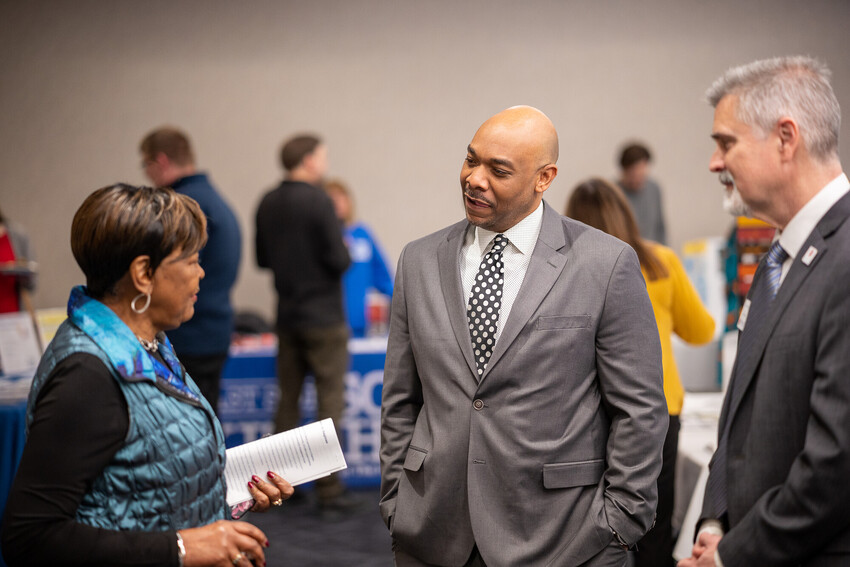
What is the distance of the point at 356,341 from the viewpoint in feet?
14.2

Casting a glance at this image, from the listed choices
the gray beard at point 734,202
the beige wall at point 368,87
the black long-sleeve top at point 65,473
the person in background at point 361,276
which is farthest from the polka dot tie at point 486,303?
the beige wall at point 368,87

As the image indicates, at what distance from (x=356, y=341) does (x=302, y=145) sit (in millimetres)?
1142

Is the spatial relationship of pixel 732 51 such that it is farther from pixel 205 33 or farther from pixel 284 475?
pixel 284 475

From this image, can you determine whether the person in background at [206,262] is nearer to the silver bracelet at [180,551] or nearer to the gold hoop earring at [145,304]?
the gold hoop earring at [145,304]

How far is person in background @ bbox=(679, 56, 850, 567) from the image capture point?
1.08m

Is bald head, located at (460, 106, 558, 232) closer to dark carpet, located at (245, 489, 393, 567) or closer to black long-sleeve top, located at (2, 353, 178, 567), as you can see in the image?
black long-sleeve top, located at (2, 353, 178, 567)

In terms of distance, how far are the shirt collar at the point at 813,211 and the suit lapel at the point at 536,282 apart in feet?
1.48

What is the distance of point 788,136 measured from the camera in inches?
46.3

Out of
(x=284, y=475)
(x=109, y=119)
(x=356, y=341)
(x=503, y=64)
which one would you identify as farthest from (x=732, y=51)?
(x=284, y=475)

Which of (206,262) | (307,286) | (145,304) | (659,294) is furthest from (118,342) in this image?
(307,286)

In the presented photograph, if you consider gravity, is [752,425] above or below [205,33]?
below

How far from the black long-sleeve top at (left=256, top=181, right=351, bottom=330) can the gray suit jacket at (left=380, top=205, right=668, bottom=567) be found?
2.27 meters

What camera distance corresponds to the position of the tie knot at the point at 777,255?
1.26m

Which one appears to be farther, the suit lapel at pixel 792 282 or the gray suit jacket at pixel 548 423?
the gray suit jacket at pixel 548 423
